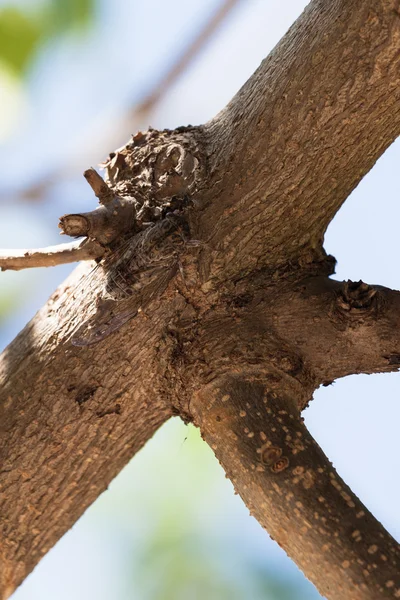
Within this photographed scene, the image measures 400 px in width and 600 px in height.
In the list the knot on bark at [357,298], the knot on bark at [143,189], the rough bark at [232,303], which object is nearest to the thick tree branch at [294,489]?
the rough bark at [232,303]

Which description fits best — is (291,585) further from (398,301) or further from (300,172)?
Result: (300,172)

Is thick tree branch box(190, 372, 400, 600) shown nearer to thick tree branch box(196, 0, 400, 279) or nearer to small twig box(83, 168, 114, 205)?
thick tree branch box(196, 0, 400, 279)

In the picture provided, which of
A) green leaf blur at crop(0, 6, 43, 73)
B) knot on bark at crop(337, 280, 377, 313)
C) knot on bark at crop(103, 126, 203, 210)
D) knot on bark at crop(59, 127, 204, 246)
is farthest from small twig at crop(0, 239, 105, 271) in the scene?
green leaf blur at crop(0, 6, 43, 73)

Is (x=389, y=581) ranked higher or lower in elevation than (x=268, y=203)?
lower

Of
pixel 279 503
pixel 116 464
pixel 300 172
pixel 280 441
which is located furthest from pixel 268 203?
pixel 116 464

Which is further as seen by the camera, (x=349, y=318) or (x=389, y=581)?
(x=349, y=318)

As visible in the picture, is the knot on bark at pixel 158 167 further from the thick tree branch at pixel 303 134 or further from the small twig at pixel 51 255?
the small twig at pixel 51 255

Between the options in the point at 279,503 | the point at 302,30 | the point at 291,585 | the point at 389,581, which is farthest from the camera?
the point at 291,585
